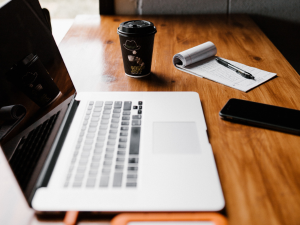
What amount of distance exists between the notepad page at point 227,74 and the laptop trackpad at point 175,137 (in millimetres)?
263

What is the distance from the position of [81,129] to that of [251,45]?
A: 0.80 m

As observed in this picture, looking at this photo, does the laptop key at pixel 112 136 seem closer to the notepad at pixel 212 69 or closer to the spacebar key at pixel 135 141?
the spacebar key at pixel 135 141

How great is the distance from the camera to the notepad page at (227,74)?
0.74m

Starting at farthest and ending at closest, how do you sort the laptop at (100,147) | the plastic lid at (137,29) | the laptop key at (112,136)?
the plastic lid at (137,29), the laptop key at (112,136), the laptop at (100,147)

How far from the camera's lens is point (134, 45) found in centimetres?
70

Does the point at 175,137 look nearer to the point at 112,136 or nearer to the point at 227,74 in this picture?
the point at 112,136

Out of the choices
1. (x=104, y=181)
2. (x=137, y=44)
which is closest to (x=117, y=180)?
(x=104, y=181)

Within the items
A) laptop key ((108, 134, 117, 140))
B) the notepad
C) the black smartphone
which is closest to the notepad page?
the notepad

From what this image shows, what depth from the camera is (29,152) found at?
464 mm

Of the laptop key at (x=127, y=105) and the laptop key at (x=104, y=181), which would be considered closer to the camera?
the laptop key at (x=104, y=181)

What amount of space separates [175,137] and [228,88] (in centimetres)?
30

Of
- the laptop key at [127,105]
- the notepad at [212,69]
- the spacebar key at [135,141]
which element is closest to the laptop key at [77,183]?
the spacebar key at [135,141]

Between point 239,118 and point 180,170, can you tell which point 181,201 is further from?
point 239,118

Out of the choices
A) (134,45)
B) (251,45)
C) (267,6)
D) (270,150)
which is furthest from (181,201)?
(267,6)
